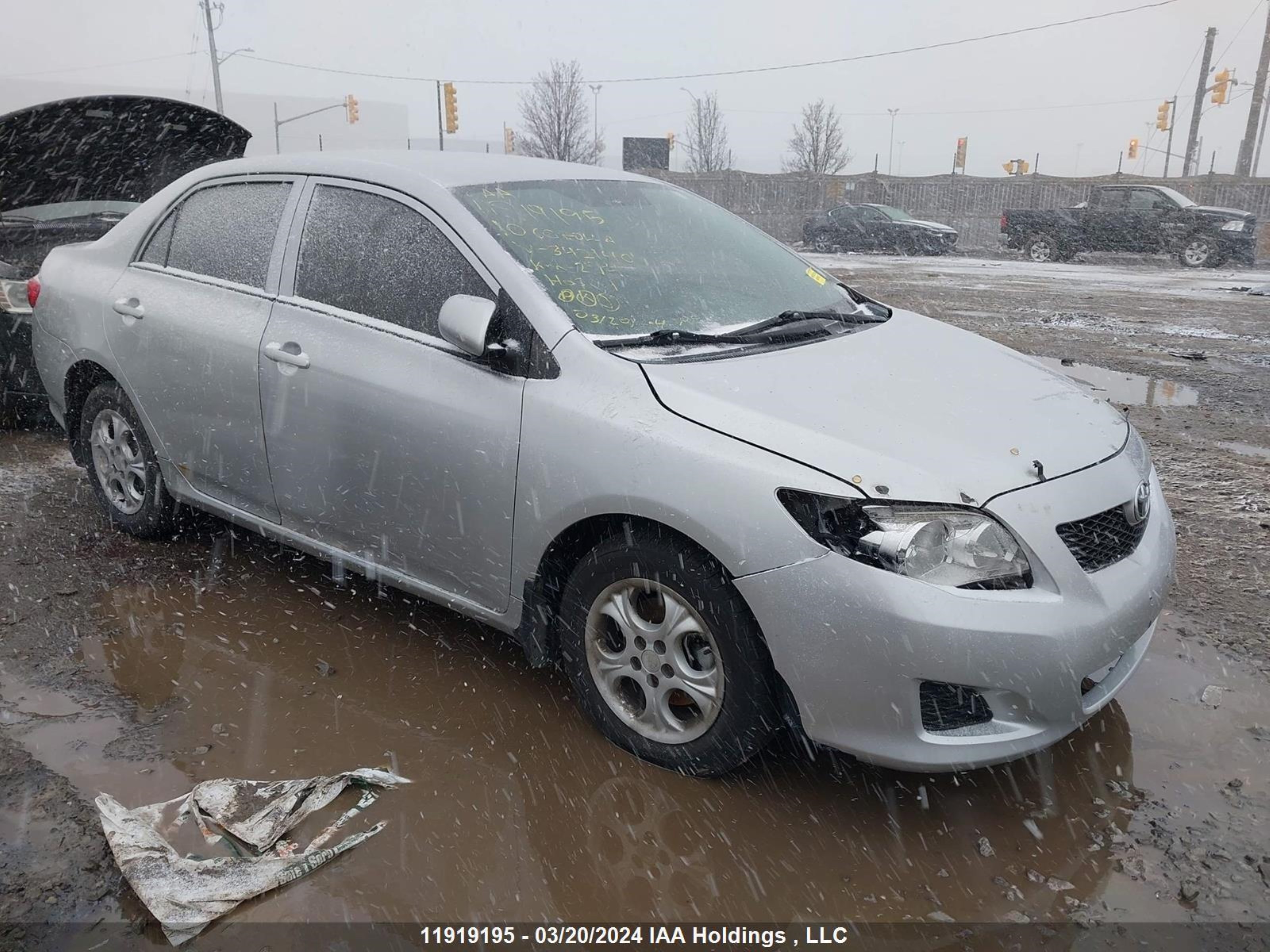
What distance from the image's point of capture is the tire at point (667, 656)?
2621 millimetres

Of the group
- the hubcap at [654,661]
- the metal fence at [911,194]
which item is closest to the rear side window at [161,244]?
the hubcap at [654,661]

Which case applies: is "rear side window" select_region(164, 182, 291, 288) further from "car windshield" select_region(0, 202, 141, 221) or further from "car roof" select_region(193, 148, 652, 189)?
"car windshield" select_region(0, 202, 141, 221)

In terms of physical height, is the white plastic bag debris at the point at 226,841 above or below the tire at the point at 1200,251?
below

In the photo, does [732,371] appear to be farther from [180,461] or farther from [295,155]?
[180,461]

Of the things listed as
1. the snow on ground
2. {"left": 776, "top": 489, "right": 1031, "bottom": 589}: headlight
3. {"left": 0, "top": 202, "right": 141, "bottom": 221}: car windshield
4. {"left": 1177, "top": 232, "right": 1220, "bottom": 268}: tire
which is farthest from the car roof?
{"left": 1177, "top": 232, "right": 1220, "bottom": 268}: tire

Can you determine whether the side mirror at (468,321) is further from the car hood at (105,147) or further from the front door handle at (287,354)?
the car hood at (105,147)

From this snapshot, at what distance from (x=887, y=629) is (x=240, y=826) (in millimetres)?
1736

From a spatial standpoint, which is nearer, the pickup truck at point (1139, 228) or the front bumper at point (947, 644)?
the front bumper at point (947, 644)

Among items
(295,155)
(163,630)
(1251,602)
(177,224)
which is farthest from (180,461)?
(1251,602)

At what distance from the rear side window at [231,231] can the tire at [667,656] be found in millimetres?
1886

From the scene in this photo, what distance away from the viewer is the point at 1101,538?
2703 millimetres

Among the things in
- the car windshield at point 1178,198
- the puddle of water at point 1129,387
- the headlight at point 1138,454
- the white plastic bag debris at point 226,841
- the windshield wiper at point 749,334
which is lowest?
the white plastic bag debris at point 226,841

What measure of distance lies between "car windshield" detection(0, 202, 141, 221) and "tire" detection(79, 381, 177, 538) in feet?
9.24

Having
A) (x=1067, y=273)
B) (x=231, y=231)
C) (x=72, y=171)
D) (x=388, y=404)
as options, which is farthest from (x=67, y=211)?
(x=1067, y=273)
